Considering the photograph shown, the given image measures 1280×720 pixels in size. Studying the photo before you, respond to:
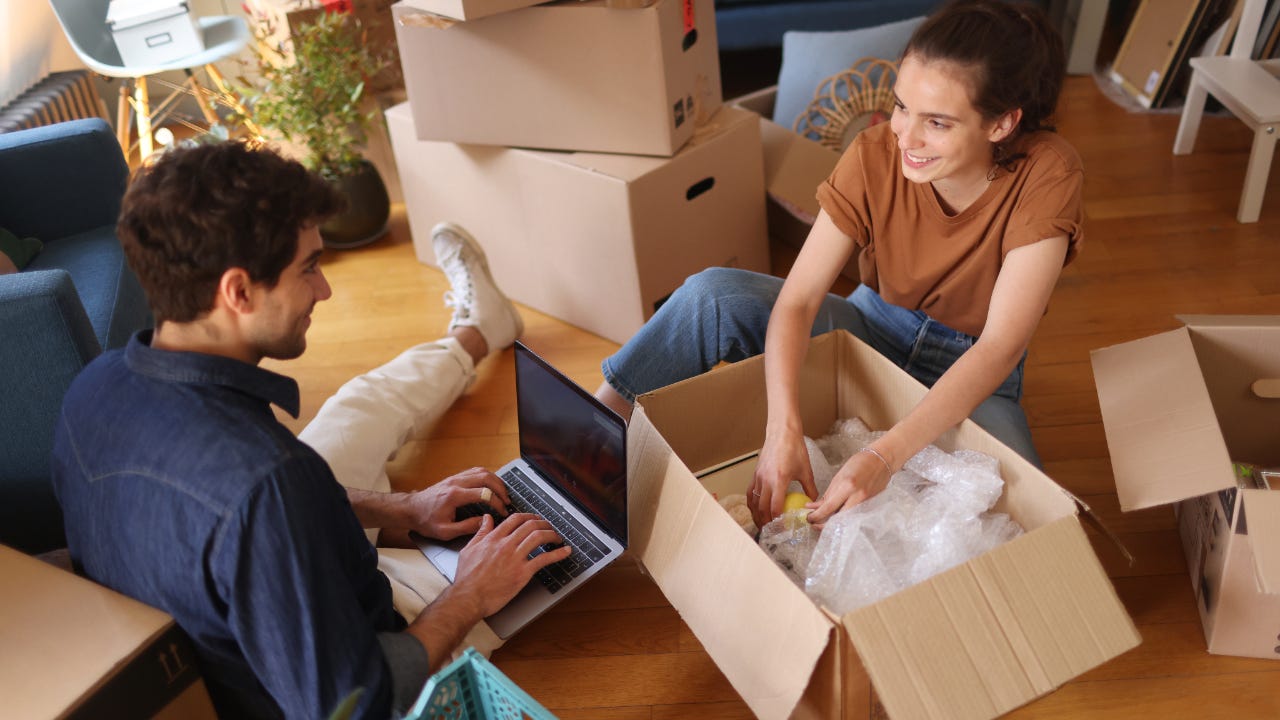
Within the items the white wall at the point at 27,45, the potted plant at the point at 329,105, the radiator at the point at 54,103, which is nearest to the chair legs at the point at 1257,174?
the potted plant at the point at 329,105

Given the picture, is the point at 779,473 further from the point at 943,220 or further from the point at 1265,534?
the point at 1265,534

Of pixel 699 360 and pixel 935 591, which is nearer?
pixel 935 591

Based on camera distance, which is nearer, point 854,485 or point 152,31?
point 854,485

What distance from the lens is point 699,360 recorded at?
167cm

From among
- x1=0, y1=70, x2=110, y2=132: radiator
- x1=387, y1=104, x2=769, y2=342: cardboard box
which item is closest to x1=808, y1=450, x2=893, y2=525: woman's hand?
x1=387, y1=104, x2=769, y2=342: cardboard box

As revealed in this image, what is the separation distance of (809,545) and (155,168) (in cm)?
89

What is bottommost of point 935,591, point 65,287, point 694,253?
point 694,253

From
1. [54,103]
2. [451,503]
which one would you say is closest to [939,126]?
[451,503]

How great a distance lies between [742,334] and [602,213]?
617mm

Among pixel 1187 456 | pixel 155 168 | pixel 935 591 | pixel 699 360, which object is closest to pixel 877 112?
pixel 699 360

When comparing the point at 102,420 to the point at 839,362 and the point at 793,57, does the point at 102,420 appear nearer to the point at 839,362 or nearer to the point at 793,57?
the point at 839,362

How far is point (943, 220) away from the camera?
1.46 m

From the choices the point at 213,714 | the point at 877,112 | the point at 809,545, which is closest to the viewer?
the point at 213,714

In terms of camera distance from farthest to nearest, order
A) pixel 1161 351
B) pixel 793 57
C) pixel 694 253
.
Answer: pixel 793 57, pixel 694 253, pixel 1161 351
